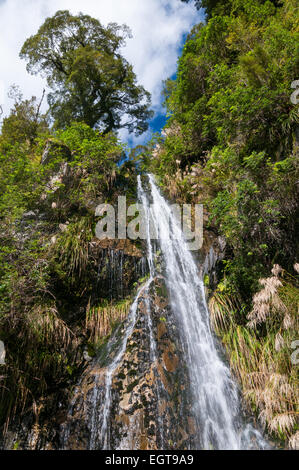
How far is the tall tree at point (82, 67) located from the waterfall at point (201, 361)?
868cm

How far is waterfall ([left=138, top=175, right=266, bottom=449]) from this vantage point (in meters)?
3.05

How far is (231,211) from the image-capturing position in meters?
4.75

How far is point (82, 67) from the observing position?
1030 centimetres

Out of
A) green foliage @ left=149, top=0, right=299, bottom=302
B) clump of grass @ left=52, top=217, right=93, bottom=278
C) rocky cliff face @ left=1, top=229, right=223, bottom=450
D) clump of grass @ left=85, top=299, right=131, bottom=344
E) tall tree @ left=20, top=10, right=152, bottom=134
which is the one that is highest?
tall tree @ left=20, top=10, right=152, bottom=134

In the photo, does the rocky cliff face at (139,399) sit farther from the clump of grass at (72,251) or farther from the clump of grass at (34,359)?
the clump of grass at (72,251)

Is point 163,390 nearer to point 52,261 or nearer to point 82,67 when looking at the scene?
point 52,261

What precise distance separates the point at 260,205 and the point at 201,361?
293 centimetres

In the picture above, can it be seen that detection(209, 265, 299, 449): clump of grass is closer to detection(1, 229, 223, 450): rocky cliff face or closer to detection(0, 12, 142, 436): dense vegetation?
detection(1, 229, 223, 450): rocky cliff face

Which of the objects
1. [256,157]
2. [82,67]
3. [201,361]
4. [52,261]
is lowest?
[201,361]

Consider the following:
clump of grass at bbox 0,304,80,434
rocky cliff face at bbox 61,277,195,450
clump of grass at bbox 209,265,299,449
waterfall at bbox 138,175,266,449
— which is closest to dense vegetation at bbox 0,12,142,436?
clump of grass at bbox 0,304,80,434

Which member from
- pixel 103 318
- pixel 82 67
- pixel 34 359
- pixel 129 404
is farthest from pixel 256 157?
pixel 82 67

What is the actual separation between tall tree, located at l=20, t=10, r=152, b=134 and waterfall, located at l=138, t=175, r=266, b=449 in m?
8.68

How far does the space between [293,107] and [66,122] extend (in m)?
9.64

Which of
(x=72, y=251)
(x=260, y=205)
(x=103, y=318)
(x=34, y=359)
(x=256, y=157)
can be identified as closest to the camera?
(x=34, y=359)
